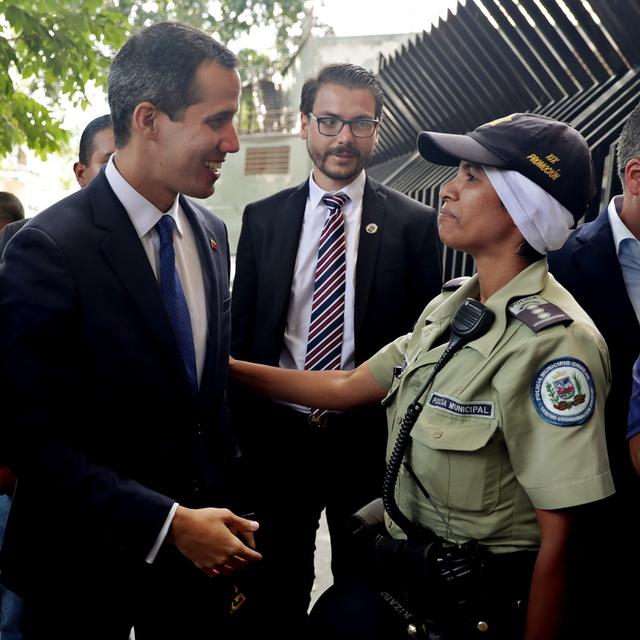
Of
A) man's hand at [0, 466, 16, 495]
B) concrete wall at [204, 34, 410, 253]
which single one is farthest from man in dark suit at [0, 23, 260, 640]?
concrete wall at [204, 34, 410, 253]

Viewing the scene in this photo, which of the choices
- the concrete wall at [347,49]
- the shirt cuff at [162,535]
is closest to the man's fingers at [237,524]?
the shirt cuff at [162,535]

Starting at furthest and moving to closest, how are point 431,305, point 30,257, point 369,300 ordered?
point 369,300, point 431,305, point 30,257

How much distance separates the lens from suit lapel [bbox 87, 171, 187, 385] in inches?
79.7

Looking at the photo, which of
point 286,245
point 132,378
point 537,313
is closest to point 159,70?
point 132,378

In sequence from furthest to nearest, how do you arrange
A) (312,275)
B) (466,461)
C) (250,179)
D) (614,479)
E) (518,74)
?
(250,179) → (518,74) → (312,275) → (614,479) → (466,461)

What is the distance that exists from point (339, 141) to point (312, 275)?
566 mm

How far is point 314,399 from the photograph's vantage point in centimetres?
279

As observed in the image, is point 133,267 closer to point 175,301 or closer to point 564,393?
point 175,301

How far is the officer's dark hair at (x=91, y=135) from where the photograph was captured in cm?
369

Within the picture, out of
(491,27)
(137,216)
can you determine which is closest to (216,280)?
(137,216)

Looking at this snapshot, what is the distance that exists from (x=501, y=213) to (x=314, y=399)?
3.15ft

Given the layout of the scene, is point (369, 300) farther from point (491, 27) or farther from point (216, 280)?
point (491, 27)

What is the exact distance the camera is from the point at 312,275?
3307mm

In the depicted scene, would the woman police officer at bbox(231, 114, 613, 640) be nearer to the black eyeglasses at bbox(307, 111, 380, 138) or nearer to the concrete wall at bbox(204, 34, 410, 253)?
the black eyeglasses at bbox(307, 111, 380, 138)
